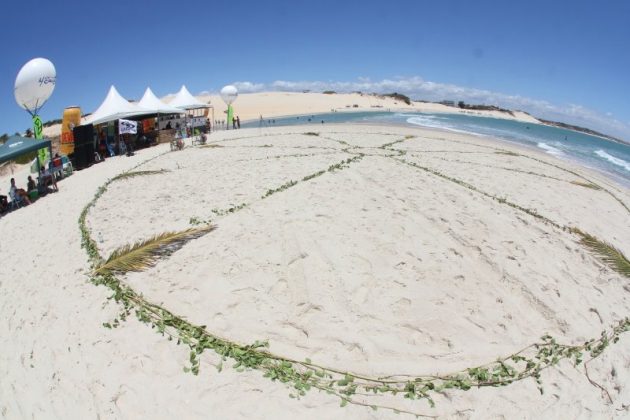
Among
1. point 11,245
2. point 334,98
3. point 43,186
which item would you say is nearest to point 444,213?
point 11,245

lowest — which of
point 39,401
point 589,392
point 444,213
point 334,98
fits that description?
point 39,401

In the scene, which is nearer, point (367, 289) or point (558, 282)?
point (367, 289)

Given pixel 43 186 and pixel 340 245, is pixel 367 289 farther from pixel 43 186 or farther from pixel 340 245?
pixel 43 186

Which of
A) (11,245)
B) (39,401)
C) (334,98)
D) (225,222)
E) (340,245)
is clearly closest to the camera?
(39,401)

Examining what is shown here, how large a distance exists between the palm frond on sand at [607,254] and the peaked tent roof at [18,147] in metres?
15.6

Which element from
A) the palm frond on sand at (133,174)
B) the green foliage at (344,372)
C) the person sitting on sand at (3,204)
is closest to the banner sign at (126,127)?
the palm frond on sand at (133,174)

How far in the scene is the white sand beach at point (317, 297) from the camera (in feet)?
14.1

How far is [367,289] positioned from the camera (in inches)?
227

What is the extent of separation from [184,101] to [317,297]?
2764 centimetres

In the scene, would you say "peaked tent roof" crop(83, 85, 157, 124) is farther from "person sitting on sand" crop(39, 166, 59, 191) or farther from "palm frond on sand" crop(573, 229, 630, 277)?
"palm frond on sand" crop(573, 229, 630, 277)

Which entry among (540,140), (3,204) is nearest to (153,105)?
(3,204)

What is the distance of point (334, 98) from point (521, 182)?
88.5 m

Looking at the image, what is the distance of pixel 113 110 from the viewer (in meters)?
18.5

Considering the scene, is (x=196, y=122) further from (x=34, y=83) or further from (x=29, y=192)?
(x=29, y=192)
